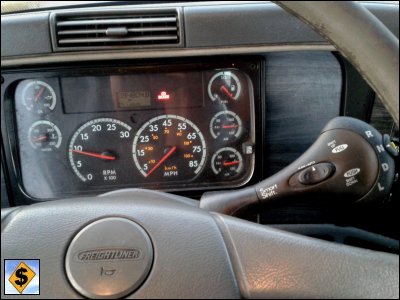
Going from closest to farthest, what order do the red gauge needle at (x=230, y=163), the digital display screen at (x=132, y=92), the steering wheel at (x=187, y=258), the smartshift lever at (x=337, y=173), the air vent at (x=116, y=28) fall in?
the steering wheel at (x=187, y=258)
the smartshift lever at (x=337, y=173)
the air vent at (x=116, y=28)
the digital display screen at (x=132, y=92)
the red gauge needle at (x=230, y=163)

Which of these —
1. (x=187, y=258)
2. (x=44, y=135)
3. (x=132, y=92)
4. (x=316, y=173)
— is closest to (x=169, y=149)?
(x=132, y=92)

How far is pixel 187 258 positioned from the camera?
837mm

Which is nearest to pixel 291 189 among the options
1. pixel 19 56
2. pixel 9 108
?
pixel 19 56

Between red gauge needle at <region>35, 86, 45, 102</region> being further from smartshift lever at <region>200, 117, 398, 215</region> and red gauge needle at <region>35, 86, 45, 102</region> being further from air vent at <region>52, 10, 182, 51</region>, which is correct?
smartshift lever at <region>200, 117, 398, 215</region>

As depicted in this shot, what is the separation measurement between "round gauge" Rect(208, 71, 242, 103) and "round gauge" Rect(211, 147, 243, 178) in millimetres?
202

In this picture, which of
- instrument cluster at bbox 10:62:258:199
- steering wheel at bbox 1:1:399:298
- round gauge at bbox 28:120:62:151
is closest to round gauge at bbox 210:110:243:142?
Answer: instrument cluster at bbox 10:62:258:199

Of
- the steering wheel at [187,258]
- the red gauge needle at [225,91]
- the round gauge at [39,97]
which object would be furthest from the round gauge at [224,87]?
the steering wheel at [187,258]

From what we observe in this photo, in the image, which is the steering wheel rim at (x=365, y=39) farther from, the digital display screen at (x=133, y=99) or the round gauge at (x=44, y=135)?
the round gauge at (x=44, y=135)

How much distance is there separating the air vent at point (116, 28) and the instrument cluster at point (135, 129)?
0.57 ft

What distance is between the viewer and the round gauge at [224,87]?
1741 millimetres

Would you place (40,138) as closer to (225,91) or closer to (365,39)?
(225,91)

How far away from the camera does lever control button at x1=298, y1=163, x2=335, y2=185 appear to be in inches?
52.7

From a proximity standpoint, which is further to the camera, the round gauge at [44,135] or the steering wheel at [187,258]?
the round gauge at [44,135]

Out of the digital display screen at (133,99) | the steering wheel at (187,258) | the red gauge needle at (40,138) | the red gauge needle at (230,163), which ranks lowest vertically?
the red gauge needle at (230,163)
